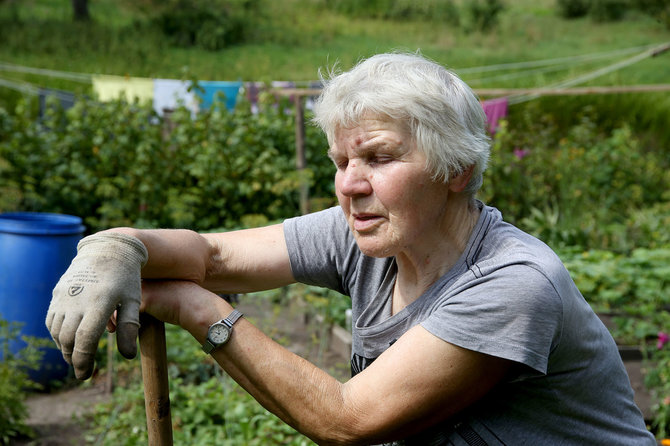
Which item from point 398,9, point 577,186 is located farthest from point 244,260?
point 398,9

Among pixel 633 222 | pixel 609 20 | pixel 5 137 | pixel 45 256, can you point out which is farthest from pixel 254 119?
pixel 609 20

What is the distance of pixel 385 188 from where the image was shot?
1.61 meters

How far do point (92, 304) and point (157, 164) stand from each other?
473cm

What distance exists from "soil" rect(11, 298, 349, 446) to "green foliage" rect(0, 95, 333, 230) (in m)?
1.46

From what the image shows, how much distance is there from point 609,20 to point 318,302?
22.2m

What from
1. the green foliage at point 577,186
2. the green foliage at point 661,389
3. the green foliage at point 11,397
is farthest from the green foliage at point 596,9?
the green foliage at point 11,397

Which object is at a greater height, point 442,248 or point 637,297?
point 442,248

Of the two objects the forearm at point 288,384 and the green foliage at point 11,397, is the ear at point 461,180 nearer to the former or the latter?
the forearm at point 288,384

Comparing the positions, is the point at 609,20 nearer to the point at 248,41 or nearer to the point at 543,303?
the point at 248,41

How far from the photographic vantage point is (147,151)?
5945mm

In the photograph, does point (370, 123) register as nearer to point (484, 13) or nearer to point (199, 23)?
point (199, 23)

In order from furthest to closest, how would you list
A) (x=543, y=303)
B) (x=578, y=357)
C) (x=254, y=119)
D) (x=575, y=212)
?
(x=575, y=212)
(x=254, y=119)
(x=578, y=357)
(x=543, y=303)

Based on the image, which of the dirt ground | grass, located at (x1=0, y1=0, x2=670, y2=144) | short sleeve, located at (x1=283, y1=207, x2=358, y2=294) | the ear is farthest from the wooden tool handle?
grass, located at (x1=0, y1=0, x2=670, y2=144)

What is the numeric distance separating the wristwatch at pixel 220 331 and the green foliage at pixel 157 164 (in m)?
3.82
